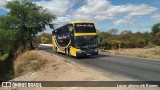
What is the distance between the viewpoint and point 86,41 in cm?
2945

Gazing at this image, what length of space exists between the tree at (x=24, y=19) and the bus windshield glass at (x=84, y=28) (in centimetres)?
2705

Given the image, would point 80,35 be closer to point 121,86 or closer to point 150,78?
point 150,78

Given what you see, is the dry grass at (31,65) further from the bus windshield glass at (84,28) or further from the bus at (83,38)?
the bus windshield glass at (84,28)

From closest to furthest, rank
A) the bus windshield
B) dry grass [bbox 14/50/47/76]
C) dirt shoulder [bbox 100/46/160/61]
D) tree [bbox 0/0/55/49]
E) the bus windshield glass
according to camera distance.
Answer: dry grass [bbox 14/50/47/76] < the bus windshield < the bus windshield glass < dirt shoulder [bbox 100/46/160/61] < tree [bbox 0/0/55/49]

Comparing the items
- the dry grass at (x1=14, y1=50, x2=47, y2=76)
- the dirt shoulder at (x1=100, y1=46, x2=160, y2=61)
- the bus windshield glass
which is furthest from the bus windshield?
the dirt shoulder at (x1=100, y1=46, x2=160, y2=61)

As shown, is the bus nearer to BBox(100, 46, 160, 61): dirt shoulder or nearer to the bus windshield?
the bus windshield

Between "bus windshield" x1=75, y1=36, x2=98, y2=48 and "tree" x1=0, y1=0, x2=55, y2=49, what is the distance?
2742 cm

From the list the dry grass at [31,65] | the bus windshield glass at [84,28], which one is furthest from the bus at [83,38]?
the dry grass at [31,65]

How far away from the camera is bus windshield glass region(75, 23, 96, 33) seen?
29298mm

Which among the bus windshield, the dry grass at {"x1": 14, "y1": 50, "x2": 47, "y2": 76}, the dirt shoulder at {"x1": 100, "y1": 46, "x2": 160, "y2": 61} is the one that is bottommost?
the dry grass at {"x1": 14, "y1": 50, "x2": 47, "y2": 76}

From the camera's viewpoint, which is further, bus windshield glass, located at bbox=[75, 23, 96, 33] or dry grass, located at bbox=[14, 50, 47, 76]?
bus windshield glass, located at bbox=[75, 23, 96, 33]

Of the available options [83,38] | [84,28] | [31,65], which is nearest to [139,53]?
[84,28]

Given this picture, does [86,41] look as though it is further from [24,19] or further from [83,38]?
[24,19]

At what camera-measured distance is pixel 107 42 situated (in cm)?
5459
